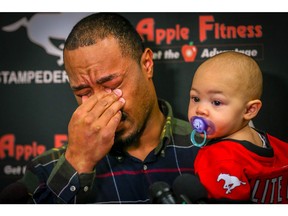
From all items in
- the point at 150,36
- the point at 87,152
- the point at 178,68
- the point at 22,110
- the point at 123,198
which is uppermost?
the point at 150,36

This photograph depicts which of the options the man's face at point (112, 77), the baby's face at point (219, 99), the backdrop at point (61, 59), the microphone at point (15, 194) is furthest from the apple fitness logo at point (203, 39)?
the microphone at point (15, 194)

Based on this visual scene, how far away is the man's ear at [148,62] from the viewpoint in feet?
3.95

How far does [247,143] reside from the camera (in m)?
0.99

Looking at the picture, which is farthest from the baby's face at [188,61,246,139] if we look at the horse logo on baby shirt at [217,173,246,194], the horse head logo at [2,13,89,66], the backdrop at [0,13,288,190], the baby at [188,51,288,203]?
the horse head logo at [2,13,89,66]

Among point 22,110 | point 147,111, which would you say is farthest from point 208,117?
point 22,110

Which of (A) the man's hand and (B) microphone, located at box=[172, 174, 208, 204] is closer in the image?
(B) microphone, located at box=[172, 174, 208, 204]

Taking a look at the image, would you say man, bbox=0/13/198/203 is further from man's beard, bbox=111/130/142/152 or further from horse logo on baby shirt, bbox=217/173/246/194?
horse logo on baby shirt, bbox=217/173/246/194

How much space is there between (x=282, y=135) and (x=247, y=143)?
0.29 metres

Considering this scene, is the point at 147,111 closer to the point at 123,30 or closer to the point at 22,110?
the point at 123,30

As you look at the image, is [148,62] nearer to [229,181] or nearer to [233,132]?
[233,132]

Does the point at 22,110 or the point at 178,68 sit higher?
the point at 178,68

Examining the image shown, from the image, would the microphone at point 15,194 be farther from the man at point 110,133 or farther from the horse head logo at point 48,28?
the horse head logo at point 48,28

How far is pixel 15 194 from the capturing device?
1.17 m

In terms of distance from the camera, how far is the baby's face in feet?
3.27
